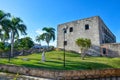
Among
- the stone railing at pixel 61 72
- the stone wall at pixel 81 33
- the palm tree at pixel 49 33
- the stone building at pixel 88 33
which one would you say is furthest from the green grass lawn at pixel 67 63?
the palm tree at pixel 49 33

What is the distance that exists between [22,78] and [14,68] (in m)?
3.26

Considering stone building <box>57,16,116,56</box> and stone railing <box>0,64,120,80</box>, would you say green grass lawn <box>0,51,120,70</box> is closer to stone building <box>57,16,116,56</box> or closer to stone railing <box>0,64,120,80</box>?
stone railing <box>0,64,120,80</box>

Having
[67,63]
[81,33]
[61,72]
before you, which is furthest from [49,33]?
[61,72]

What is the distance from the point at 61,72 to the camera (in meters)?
11.3

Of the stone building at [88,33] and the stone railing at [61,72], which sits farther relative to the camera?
the stone building at [88,33]

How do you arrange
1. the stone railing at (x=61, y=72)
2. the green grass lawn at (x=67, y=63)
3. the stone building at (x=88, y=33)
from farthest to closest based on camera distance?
1. the stone building at (x=88, y=33)
2. the green grass lawn at (x=67, y=63)
3. the stone railing at (x=61, y=72)

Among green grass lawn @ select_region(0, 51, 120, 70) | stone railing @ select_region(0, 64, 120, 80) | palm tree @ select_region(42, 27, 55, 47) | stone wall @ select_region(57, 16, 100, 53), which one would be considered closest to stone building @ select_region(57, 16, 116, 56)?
stone wall @ select_region(57, 16, 100, 53)

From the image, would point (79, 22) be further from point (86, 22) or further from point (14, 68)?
point (14, 68)

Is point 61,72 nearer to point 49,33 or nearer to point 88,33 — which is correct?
point 88,33

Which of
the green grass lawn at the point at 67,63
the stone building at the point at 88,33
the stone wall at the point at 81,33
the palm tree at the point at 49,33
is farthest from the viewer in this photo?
the palm tree at the point at 49,33

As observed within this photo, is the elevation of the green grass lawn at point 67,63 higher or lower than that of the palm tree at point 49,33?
lower

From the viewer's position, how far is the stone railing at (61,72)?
7.38 metres

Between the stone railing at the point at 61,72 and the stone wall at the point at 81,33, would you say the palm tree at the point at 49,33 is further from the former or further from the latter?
the stone railing at the point at 61,72

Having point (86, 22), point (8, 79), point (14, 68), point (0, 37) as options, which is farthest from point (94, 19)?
point (8, 79)
